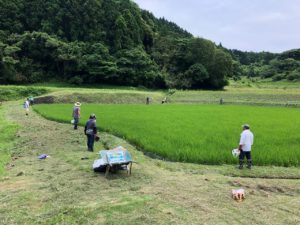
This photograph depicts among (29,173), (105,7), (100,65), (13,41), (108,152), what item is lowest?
(29,173)

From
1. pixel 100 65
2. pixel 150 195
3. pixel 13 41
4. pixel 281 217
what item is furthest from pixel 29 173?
pixel 13 41

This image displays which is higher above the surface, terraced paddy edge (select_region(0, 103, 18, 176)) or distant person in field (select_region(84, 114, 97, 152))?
distant person in field (select_region(84, 114, 97, 152))

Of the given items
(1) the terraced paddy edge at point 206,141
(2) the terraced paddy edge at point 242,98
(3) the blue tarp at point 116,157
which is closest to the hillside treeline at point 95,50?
(2) the terraced paddy edge at point 242,98

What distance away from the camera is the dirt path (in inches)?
269

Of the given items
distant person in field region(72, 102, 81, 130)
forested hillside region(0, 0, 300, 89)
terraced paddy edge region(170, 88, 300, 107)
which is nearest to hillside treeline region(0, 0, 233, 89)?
forested hillside region(0, 0, 300, 89)

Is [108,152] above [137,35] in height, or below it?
below

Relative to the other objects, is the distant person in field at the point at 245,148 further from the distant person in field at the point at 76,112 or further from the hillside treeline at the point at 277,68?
the hillside treeline at the point at 277,68

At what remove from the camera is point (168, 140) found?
1445 cm

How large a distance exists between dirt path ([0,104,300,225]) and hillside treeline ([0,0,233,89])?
49.7m

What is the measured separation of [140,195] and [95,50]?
5925 centimetres

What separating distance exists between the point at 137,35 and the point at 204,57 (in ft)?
53.1

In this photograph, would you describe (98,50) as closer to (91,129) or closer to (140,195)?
(91,129)

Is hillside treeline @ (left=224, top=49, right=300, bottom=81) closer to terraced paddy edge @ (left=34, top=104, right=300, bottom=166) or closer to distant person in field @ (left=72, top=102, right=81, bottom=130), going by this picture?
terraced paddy edge @ (left=34, top=104, right=300, bottom=166)

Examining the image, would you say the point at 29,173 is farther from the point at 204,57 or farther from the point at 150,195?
the point at 204,57
